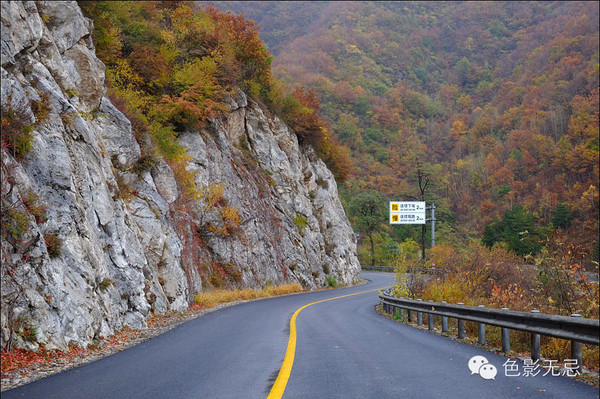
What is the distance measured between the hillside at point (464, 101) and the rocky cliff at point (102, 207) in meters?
16.0

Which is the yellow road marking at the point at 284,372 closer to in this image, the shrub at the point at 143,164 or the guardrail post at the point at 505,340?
the guardrail post at the point at 505,340

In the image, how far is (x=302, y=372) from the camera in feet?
21.2

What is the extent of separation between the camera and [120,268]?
45.0 feet

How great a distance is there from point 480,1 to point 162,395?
199 m

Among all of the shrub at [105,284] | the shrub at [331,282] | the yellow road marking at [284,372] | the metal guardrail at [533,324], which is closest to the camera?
the yellow road marking at [284,372]

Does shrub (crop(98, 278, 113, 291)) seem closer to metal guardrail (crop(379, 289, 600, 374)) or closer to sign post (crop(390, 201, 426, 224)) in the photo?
metal guardrail (crop(379, 289, 600, 374))

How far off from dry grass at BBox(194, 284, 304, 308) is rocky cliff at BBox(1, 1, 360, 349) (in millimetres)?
694

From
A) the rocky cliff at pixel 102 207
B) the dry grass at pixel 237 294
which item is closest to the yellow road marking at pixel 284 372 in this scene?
the rocky cliff at pixel 102 207

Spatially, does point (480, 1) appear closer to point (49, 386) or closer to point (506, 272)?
point (506, 272)

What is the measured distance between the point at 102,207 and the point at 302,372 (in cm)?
957

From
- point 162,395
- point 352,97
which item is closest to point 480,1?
point 352,97

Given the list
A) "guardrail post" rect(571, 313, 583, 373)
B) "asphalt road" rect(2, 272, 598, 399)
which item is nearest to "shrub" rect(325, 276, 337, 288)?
"asphalt road" rect(2, 272, 598, 399)

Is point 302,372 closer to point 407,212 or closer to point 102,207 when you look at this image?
point 102,207

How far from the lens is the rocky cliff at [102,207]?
9297 millimetres
